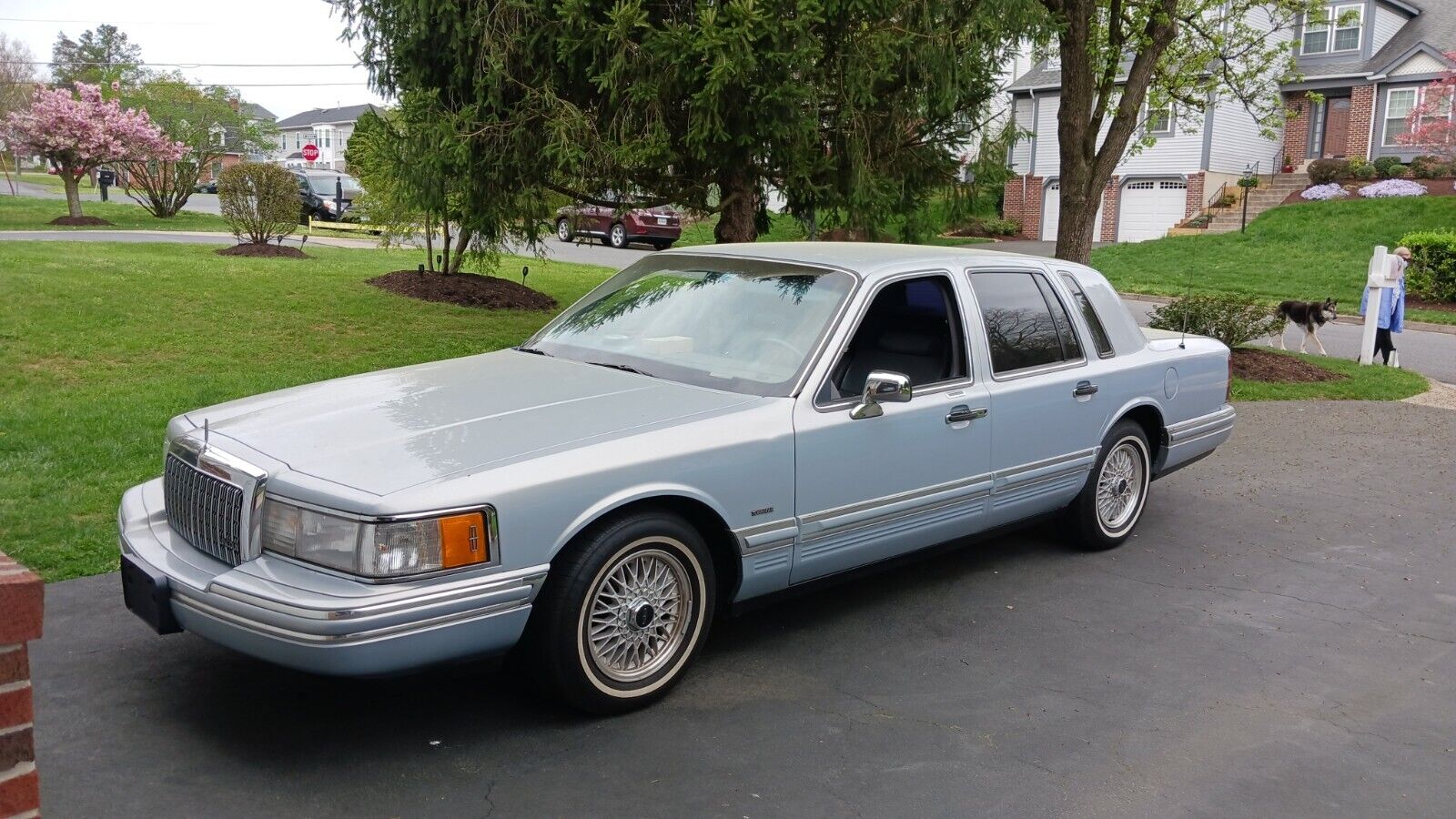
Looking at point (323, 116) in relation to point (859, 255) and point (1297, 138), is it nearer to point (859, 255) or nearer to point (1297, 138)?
point (1297, 138)

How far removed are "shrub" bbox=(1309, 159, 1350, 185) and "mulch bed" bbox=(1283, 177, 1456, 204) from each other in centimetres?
30

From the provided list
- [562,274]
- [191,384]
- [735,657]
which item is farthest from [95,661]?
[562,274]

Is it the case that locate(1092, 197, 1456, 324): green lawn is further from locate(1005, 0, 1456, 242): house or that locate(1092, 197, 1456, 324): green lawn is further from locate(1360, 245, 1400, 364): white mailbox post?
locate(1360, 245, 1400, 364): white mailbox post

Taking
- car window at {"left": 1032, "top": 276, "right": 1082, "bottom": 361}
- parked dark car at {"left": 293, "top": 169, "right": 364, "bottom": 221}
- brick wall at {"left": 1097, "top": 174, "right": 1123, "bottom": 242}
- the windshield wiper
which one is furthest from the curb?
parked dark car at {"left": 293, "top": 169, "right": 364, "bottom": 221}

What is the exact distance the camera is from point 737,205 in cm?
1136

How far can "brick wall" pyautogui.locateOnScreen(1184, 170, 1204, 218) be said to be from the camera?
112 feet

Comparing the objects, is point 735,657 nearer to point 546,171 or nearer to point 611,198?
point 546,171

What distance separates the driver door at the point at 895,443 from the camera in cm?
480

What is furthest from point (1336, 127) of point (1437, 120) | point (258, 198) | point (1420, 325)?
point (258, 198)

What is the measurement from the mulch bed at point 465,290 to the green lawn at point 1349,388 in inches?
330

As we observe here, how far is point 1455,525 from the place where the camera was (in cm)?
718

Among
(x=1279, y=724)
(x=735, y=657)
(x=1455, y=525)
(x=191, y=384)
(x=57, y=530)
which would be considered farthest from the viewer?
(x=191, y=384)

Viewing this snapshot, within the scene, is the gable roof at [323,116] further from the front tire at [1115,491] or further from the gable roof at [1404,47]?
the front tire at [1115,491]

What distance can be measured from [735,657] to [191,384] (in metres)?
6.38
